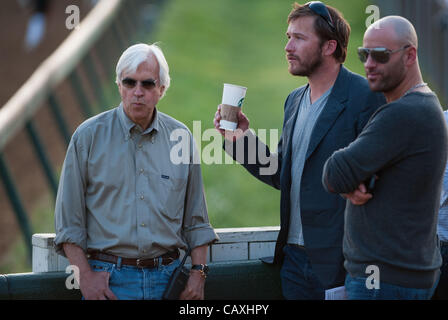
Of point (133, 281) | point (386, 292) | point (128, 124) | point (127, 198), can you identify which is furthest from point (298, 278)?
point (128, 124)

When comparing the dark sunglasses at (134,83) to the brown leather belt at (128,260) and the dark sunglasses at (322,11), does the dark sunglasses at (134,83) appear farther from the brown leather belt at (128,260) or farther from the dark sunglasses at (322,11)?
the dark sunglasses at (322,11)

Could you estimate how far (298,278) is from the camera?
14.1 feet

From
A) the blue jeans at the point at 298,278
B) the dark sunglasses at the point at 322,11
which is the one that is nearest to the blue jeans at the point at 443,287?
the blue jeans at the point at 298,278

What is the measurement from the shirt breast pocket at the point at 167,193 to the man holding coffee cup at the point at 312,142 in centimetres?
57

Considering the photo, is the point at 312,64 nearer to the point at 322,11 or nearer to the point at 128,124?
the point at 322,11

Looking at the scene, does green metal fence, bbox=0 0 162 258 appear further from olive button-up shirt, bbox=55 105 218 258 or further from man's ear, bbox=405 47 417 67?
man's ear, bbox=405 47 417 67

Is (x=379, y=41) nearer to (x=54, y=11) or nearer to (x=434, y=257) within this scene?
(x=434, y=257)

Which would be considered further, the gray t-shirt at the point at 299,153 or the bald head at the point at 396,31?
the gray t-shirt at the point at 299,153

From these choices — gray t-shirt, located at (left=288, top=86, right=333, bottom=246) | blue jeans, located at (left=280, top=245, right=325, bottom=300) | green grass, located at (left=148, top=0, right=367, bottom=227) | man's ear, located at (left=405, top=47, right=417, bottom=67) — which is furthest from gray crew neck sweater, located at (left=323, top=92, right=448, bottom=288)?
green grass, located at (left=148, top=0, right=367, bottom=227)

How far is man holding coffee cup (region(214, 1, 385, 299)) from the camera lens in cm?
414

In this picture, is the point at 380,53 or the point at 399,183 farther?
the point at 380,53

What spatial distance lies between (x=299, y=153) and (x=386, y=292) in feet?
3.51

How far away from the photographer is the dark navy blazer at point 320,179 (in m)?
4.11
